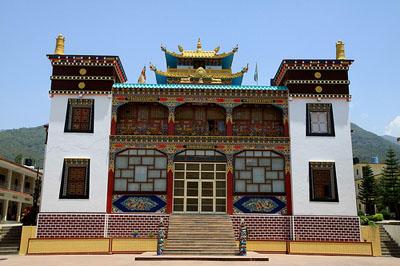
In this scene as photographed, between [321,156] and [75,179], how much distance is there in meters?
11.9

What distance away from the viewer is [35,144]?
12562 centimetres

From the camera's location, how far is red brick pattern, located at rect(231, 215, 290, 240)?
19.8 metres

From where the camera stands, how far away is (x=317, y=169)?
20234 mm

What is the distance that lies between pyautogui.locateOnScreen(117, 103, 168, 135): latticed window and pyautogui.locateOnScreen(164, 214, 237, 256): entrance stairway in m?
4.70

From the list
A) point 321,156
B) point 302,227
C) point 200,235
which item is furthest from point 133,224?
point 321,156

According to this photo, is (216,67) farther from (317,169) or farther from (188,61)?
(317,169)

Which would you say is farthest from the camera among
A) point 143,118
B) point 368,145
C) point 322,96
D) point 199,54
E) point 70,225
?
point 368,145

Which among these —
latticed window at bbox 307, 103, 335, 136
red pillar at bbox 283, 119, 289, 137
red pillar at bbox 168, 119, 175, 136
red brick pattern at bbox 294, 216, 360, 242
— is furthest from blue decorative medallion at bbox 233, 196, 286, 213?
red pillar at bbox 168, 119, 175, 136

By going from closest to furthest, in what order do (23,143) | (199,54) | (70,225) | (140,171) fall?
(70,225) < (140,171) < (199,54) < (23,143)

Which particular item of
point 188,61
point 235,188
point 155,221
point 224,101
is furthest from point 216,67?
point 155,221

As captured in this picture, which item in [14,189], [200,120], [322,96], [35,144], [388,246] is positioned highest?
[35,144]

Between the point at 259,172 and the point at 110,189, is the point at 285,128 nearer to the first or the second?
the point at 259,172

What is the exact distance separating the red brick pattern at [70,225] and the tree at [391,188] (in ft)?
114

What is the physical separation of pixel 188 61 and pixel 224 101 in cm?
837
